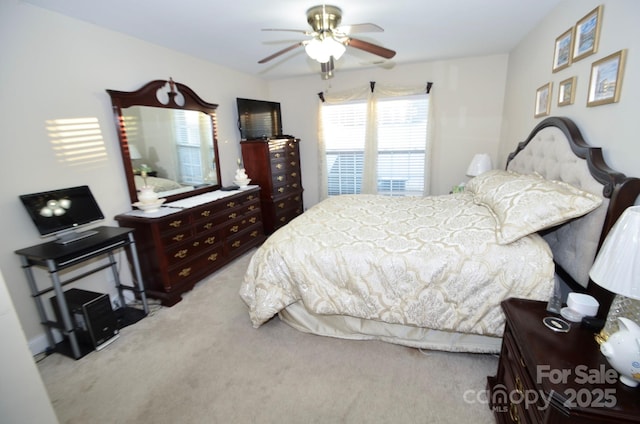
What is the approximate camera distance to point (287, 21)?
2523 mm

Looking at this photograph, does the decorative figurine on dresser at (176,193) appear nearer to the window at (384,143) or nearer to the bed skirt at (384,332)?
the bed skirt at (384,332)

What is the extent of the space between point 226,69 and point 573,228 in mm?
4200

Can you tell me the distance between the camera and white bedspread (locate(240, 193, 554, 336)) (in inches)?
67.7

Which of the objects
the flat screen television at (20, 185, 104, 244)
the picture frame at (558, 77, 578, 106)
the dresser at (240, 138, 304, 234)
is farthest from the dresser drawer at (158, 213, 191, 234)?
the picture frame at (558, 77, 578, 106)

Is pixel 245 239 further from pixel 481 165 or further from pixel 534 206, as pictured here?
pixel 481 165

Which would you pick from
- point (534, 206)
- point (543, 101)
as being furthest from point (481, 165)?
point (534, 206)

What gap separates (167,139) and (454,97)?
3.82 meters

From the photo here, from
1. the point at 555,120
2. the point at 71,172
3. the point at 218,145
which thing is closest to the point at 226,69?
the point at 218,145

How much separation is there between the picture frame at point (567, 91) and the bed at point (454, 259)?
16 cm

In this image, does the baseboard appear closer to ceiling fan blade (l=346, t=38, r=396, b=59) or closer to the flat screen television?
the flat screen television

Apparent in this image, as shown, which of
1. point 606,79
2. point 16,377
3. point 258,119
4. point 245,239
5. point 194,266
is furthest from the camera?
point 258,119

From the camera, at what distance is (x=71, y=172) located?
7.70 ft

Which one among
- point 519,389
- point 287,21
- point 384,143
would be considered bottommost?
point 519,389

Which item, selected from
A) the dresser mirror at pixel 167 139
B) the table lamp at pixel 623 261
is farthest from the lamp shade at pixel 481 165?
the dresser mirror at pixel 167 139
